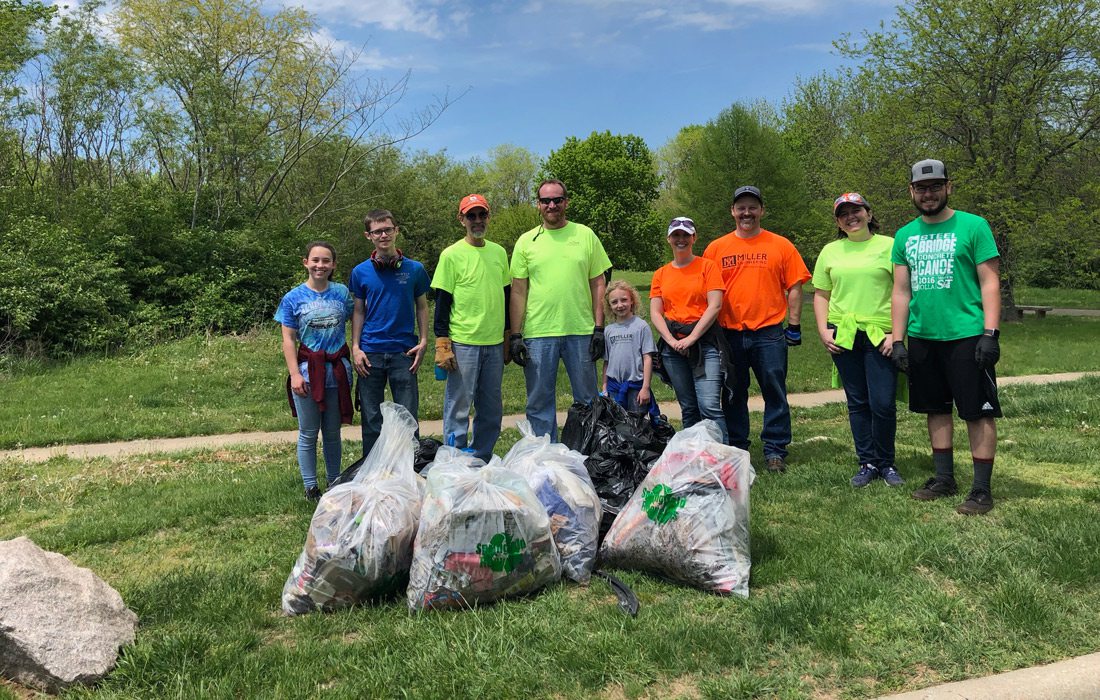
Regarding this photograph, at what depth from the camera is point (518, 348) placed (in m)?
5.00

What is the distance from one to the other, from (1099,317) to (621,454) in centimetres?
2649

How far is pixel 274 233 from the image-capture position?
19.9 m

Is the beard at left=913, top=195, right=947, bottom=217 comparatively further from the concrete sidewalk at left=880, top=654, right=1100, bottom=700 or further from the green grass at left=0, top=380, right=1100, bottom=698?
the concrete sidewalk at left=880, top=654, right=1100, bottom=700

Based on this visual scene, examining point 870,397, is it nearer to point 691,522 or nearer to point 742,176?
point 691,522

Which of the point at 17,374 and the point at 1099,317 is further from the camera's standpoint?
the point at 1099,317

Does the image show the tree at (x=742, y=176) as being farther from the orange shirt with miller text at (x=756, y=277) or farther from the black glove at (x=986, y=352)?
the black glove at (x=986, y=352)

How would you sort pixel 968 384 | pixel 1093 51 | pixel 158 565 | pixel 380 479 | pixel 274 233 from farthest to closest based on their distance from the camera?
pixel 274 233, pixel 1093 51, pixel 968 384, pixel 158 565, pixel 380 479

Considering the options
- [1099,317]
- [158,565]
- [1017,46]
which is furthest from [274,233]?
[1099,317]

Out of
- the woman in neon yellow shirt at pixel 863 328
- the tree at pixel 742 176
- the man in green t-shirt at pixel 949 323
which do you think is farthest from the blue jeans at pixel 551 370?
the tree at pixel 742 176

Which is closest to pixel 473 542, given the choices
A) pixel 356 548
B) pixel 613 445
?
pixel 356 548

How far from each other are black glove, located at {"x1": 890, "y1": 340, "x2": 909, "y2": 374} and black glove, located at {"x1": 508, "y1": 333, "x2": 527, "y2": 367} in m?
2.43

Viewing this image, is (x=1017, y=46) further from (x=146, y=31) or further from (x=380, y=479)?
(x=146, y=31)

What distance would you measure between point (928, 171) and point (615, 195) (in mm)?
41069

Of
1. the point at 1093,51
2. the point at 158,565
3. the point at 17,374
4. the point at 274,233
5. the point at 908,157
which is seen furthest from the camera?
the point at 908,157
